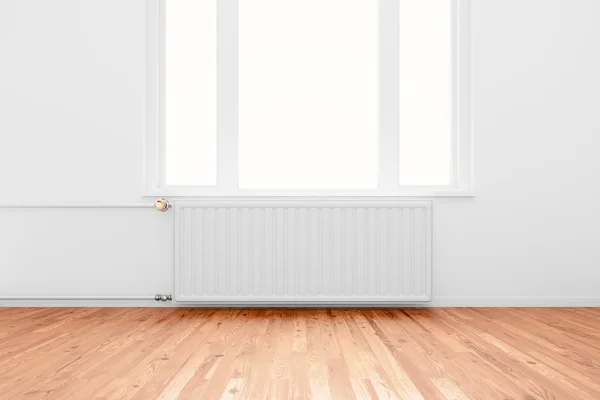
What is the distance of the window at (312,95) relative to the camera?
3.32 meters

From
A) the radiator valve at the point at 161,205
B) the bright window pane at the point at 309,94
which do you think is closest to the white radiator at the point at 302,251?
the radiator valve at the point at 161,205

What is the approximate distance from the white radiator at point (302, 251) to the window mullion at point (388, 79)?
38cm

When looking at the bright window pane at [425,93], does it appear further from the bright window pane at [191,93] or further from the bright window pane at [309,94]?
the bright window pane at [191,93]

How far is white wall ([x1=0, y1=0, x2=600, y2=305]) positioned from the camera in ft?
10.5

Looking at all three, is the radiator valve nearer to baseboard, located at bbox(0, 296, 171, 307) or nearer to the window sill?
the window sill

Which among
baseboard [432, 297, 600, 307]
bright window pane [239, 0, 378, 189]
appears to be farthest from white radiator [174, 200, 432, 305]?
bright window pane [239, 0, 378, 189]

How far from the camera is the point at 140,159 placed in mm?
3217

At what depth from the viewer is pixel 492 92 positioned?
3.23 metres

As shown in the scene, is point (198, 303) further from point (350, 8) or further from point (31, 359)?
point (350, 8)

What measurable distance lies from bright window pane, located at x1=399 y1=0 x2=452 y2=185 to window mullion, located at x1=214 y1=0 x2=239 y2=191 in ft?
3.52

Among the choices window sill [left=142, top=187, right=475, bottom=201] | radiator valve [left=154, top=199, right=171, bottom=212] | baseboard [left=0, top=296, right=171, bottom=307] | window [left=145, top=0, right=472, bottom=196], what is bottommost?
baseboard [left=0, top=296, right=171, bottom=307]

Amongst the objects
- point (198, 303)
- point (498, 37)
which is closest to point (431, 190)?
point (498, 37)

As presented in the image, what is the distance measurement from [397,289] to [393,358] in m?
1.05

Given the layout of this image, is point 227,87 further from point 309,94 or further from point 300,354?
point 300,354
